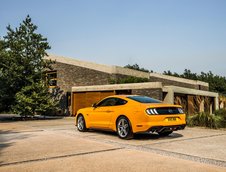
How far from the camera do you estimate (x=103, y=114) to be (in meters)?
10.3

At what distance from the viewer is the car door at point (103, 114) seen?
33.0 ft

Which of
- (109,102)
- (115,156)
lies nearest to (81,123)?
A: (109,102)

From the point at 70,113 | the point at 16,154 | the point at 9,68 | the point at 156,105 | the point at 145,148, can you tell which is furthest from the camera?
the point at 70,113

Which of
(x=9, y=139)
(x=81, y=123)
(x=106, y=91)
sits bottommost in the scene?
(x=9, y=139)

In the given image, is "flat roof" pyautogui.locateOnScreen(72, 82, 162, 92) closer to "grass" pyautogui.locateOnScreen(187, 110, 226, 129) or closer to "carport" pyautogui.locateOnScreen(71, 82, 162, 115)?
"carport" pyautogui.locateOnScreen(71, 82, 162, 115)

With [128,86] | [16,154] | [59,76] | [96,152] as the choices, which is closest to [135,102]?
[96,152]

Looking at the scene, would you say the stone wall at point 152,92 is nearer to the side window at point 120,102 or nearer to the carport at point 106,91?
the carport at point 106,91

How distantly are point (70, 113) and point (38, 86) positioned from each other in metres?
6.30

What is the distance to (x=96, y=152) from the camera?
22.4 ft

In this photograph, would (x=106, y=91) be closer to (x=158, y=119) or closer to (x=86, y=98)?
(x=86, y=98)

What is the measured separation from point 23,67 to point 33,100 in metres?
2.49

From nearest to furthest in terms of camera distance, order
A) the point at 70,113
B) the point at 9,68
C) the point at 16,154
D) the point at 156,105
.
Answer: the point at 16,154
the point at 156,105
the point at 9,68
the point at 70,113

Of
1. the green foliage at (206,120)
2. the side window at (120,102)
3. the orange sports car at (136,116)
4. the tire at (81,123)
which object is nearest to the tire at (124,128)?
the orange sports car at (136,116)

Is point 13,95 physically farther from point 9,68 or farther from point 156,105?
point 156,105
